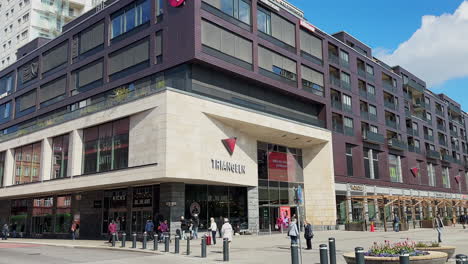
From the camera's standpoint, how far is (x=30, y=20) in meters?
63.6

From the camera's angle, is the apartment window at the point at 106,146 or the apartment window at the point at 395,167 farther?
the apartment window at the point at 395,167

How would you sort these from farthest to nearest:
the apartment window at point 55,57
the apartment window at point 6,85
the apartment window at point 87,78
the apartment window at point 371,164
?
the apartment window at point 6,85
the apartment window at point 371,164
the apartment window at point 55,57
the apartment window at point 87,78

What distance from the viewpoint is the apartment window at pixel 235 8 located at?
107ft

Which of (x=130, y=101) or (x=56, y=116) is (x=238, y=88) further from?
(x=56, y=116)

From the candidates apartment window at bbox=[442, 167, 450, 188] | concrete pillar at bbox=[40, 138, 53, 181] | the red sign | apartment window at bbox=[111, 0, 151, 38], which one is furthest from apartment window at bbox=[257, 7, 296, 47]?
apartment window at bbox=[442, 167, 450, 188]

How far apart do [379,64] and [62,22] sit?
4756 centimetres

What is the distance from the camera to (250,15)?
35.6m

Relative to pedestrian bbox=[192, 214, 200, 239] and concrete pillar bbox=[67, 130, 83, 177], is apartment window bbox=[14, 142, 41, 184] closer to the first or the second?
concrete pillar bbox=[67, 130, 83, 177]

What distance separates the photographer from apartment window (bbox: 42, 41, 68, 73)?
4228 cm

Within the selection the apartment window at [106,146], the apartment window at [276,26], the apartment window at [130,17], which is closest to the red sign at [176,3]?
the apartment window at [130,17]

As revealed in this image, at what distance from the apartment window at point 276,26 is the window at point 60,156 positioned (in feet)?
61.2

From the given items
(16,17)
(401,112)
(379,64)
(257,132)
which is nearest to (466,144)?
(401,112)

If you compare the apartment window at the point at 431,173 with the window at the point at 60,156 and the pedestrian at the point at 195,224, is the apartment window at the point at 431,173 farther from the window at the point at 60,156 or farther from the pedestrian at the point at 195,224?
the window at the point at 60,156

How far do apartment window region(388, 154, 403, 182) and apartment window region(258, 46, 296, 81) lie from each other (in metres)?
22.6
